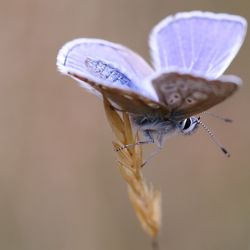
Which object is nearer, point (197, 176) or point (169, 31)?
point (169, 31)

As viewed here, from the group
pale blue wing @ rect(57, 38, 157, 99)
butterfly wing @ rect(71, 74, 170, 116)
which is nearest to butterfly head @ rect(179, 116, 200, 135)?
butterfly wing @ rect(71, 74, 170, 116)

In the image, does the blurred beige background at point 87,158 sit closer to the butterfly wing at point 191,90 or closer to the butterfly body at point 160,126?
the butterfly body at point 160,126

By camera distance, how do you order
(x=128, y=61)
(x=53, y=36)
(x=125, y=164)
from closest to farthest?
(x=125, y=164) < (x=128, y=61) < (x=53, y=36)

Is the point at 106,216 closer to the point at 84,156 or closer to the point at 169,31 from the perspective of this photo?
the point at 84,156

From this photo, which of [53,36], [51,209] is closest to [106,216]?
[51,209]

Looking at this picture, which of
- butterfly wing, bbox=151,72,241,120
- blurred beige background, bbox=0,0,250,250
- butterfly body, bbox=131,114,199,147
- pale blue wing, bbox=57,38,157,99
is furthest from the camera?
blurred beige background, bbox=0,0,250,250

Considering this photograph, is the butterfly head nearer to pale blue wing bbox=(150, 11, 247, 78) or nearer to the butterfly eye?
the butterfly eye
